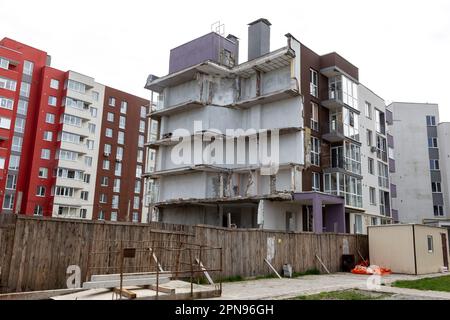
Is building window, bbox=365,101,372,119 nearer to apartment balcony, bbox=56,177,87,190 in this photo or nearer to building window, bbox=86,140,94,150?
apartment balcony, bbox=56,177,87,190

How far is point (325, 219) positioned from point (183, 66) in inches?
751

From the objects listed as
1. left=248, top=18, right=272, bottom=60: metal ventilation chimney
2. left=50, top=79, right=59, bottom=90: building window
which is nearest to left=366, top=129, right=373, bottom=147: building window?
left=248, top=18, right=272, bottom=60: metal ventilation chimney

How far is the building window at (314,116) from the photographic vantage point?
33.7 metres

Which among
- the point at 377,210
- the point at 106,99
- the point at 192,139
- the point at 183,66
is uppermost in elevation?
the point at 106,99

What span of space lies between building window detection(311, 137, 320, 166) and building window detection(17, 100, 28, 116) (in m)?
41.8

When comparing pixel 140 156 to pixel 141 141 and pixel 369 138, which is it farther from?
pixel 369 138

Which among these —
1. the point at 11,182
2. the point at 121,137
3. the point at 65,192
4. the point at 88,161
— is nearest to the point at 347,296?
the point at 65,192

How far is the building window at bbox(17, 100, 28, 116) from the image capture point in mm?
55531

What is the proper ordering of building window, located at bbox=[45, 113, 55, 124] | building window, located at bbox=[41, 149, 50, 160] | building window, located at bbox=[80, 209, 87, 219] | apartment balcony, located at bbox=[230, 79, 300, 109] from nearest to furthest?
apartment balcony, located at bbox=[230, 79, 300, 109] → building window, located at bbox=[41, 149, 50, 160] → building window, located at bbox=[45, 113, 55, 124] → building window, located at bbox=[80, 209, 87, 219]

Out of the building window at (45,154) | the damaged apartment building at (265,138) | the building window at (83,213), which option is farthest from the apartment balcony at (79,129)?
the damaged apartment building at (265,138)

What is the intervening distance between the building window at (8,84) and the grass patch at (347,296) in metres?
50.5
